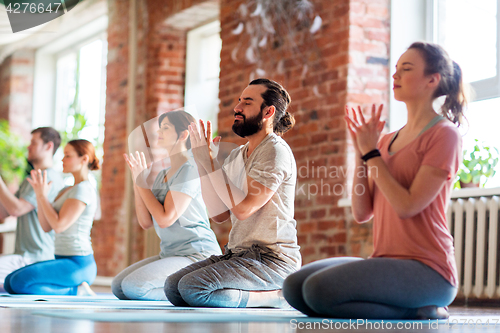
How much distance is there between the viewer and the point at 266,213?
7.95 feet

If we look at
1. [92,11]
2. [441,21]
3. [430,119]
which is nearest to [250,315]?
[430,119]

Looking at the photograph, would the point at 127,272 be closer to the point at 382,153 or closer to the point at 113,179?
the point at 382,153

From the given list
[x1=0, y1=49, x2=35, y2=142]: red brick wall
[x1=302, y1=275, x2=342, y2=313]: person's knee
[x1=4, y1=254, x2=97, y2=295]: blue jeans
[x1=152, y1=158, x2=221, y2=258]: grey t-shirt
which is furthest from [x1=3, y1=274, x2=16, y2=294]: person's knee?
[x1=0, y1=49, x2=35, y2=142]: red brick wall

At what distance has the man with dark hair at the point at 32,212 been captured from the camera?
367cm

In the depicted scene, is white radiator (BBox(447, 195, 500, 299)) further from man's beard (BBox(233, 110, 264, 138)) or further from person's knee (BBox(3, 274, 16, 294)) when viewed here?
person's knee (BBox(3, 274, 16, 294))

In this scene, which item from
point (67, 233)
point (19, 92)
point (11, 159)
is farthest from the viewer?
point (19, 92)

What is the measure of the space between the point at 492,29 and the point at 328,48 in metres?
0.96

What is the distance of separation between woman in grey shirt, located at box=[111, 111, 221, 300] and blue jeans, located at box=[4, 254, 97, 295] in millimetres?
447

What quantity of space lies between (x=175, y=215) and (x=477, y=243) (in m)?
1.61

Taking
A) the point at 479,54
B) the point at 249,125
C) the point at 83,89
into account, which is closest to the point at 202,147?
the point at 249,125

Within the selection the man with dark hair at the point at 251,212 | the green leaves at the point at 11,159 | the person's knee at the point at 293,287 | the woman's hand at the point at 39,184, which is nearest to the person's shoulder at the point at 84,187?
the woman's hand at the point at 39,184

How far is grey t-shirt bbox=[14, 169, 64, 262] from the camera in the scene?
3715 millimetres

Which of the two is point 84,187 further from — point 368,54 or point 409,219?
point 409,219

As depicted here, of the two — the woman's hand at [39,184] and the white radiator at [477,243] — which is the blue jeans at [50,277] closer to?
the woman's hand at [39,184]
